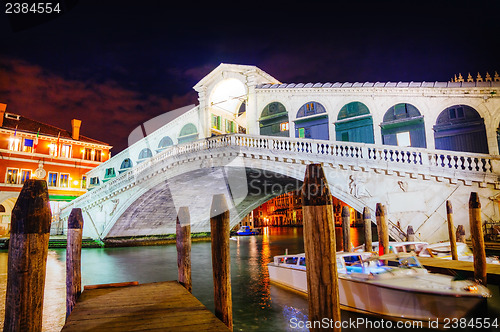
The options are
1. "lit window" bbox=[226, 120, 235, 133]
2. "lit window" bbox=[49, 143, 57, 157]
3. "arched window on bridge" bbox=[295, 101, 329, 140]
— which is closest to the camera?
"arched window on bridge" bbox=[295, 101, 329, 140]

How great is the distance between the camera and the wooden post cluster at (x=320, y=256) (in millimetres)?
2625

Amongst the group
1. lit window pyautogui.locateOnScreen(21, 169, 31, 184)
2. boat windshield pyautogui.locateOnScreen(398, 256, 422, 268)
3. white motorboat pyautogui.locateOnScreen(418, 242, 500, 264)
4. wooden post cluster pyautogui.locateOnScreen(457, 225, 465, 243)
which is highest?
lit window pyautogui.locateOnScreen(21, 169, 31, 184)

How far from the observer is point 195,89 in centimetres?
1909

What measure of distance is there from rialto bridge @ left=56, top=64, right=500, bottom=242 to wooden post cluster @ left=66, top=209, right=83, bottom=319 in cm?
824

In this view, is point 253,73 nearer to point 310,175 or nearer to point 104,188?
point 104,188

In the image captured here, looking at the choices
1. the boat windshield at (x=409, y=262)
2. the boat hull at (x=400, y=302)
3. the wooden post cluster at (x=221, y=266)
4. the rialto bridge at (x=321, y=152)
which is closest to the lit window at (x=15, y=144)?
the rialto bridge at (x=321, y=152)

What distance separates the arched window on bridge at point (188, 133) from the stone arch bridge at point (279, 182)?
11.6 feet

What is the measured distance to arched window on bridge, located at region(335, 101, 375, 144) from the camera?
13617mm

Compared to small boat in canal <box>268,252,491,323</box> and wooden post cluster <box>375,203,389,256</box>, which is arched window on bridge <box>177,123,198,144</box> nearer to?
wooden post cluster <box>375,203,389,256</box>

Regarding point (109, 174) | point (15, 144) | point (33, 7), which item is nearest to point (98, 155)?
Answer: point (109, 174)

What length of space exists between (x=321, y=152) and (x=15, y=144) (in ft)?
76.1

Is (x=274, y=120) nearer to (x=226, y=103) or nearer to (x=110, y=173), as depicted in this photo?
(x=226, y=103)

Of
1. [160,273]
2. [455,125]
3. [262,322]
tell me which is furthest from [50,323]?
[455,125]

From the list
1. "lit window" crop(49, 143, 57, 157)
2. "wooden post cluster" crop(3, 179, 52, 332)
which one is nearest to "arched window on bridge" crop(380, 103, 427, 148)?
"wooden post cluster" crop(3, 179, 52, 332)
